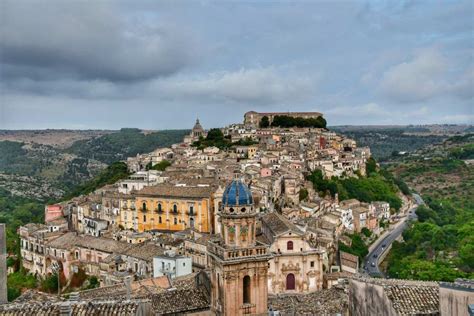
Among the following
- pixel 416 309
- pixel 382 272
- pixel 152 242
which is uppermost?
pixel 416 309

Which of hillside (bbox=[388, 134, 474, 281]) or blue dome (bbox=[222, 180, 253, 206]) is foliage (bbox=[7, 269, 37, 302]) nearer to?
blue dome (bbox=[222, 180, 253, 206])

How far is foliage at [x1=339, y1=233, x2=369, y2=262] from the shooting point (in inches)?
2004

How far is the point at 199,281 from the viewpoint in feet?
78.0

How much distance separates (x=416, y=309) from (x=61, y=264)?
3676 centimetres

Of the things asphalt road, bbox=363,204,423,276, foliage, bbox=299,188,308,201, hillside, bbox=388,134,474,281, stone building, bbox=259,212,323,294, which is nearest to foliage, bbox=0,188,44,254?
stone building, bbox=259,212,323,294

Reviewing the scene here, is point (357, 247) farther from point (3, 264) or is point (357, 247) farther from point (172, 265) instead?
point (3, 264)

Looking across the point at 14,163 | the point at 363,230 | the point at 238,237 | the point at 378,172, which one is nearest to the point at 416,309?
the point at 238,237

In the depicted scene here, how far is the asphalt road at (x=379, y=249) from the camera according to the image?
51.1 metres

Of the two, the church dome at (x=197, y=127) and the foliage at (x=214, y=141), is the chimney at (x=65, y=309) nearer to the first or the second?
the foliage at (x=214, y=141)

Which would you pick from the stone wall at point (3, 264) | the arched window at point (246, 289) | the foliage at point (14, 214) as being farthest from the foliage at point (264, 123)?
the stone wall at point (3, 264)

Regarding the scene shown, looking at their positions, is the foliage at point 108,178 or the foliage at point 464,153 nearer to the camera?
the foliage at point 108,178

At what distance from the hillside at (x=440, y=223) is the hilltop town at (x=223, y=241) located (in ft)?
13.8

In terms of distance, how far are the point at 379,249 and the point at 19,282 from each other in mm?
37043

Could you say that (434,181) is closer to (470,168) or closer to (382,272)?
(470,168)
